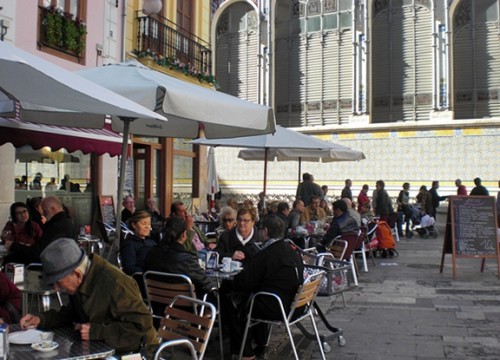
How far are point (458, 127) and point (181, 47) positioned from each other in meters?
10.0

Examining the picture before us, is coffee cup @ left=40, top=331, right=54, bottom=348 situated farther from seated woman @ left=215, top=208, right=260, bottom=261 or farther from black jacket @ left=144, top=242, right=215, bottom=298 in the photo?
seated woman @ left=215, top=208, right=260, bottom=261

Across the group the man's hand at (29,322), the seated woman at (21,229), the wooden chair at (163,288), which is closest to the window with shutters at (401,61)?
the seated woman at (21,229)

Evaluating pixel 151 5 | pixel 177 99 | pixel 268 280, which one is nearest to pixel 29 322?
pixel 268 280

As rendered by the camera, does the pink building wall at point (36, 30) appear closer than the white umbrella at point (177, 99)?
No

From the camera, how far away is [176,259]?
4992 mm

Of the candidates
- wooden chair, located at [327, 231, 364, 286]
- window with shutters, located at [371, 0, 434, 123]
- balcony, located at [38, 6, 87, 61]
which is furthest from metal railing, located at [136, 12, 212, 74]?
wooden chair, located at [327, 231, 364, 286]

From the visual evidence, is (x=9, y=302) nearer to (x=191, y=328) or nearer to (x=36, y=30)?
(x=191, y=328)

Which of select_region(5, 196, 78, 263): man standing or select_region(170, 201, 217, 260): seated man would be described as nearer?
select_region(5, 196, 78, 263): man standing

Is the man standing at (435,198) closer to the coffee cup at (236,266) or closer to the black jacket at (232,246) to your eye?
the black jacket at (232,246)

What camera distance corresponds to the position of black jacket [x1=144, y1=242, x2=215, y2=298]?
4.97m

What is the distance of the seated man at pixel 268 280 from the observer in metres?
4.88

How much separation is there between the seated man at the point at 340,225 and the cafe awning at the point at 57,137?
158 inches

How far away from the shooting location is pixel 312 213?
11.4 meters

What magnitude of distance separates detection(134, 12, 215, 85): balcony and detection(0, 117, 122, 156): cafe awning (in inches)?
172
